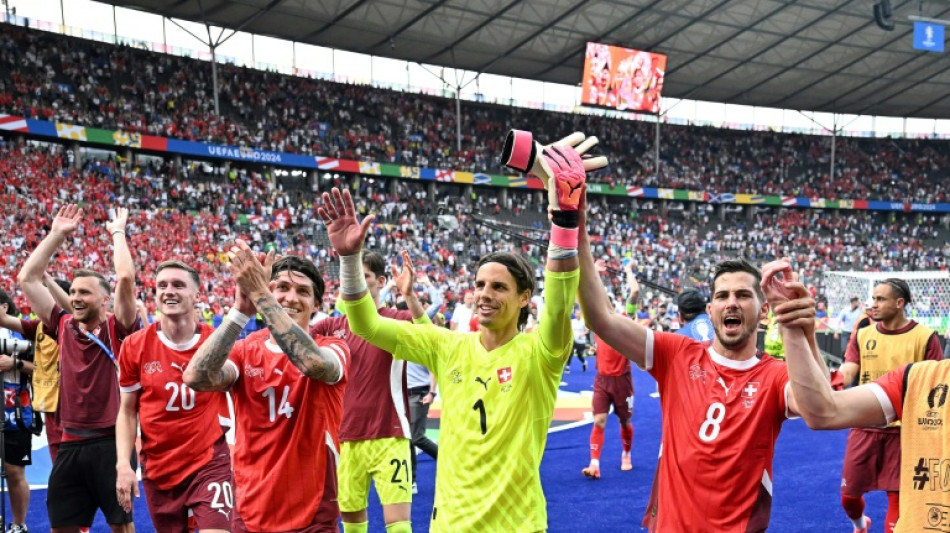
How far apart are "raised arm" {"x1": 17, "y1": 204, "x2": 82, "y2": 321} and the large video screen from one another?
3475cm

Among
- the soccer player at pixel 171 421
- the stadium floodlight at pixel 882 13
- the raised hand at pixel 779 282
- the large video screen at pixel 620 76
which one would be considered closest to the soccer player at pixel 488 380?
the raised hand at pixel 779 282

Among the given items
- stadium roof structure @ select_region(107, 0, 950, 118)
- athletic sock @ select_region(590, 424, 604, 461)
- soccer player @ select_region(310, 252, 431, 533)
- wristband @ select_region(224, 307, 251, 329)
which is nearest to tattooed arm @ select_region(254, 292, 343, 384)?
wristband @ select_region(224, 307, 251, 329)

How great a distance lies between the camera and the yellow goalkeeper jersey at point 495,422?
3.54 metres

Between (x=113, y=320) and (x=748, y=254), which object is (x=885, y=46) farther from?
(x=113, y=320)

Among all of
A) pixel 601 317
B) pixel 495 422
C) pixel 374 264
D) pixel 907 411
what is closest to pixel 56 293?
pixel 374 264

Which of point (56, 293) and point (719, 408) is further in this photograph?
point (56, 293)

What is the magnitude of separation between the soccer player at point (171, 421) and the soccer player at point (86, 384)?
619 mm

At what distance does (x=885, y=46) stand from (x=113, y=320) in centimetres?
4297

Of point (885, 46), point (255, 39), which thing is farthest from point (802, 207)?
point (255, 39)

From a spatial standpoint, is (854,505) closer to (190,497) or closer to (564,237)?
(564,237)

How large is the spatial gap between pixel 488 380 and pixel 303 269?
118 centimetres

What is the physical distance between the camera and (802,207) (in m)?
53.5

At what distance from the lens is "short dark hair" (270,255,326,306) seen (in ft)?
13.7

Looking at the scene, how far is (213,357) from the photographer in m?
3.75
